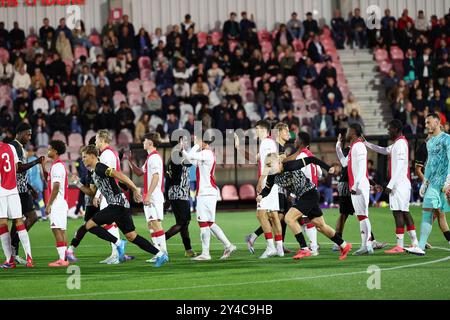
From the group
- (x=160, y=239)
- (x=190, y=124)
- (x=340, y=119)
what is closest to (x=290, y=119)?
(x=340, y=119)

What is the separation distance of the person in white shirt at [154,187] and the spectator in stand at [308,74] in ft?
53.6

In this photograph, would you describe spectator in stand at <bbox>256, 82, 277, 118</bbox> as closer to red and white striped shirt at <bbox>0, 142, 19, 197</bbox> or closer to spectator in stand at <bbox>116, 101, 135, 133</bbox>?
spectator in stand at <bbox>116, 101, 135, 133</bbox>

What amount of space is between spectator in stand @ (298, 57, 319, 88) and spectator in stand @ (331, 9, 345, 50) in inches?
117

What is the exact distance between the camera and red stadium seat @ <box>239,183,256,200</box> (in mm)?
28156

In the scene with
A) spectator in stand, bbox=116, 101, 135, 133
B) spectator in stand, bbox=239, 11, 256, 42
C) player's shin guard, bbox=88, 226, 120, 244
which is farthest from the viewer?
spectator in stand, bbox=239, 11, 256, 42

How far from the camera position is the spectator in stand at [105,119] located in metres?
28.5

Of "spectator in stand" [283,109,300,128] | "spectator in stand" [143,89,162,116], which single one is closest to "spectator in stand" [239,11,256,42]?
"spectator in stand" [283,109,300,128]

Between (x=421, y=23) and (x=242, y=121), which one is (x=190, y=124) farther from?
(x=421, y=23)

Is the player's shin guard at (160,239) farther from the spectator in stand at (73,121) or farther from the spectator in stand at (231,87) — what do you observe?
the spectator in stand at (231,87)

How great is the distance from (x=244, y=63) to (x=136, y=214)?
281 inches

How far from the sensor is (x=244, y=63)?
103 feet

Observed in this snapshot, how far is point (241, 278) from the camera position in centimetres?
1262

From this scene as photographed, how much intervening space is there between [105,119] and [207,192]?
13.2 metres

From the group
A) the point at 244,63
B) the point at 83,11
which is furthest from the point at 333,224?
the point at 83,11
